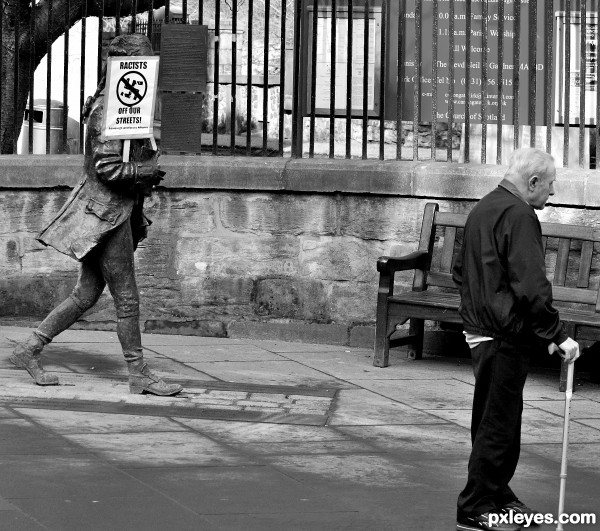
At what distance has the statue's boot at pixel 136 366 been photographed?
710cm

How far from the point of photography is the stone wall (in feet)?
29.6

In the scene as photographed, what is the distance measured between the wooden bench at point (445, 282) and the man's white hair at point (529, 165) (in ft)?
9.40

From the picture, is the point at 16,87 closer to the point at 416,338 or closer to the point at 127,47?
the point at 127,47

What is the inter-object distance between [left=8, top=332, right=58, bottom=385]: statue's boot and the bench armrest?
2.33 m

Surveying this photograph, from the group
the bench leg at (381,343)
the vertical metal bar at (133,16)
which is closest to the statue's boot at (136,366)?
the bench leg at (381,343)

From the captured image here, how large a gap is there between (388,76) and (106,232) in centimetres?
313

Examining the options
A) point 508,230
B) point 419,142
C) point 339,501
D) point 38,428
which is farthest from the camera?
point 419,142

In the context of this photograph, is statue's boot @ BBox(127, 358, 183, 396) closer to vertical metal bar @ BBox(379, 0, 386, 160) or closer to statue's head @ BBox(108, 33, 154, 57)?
statue's head @ BBox(108, 33, 154, 57)

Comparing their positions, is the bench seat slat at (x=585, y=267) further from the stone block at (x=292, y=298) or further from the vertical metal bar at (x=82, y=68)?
the vertical metal bar at (x=82, y=68)

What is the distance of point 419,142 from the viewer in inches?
361

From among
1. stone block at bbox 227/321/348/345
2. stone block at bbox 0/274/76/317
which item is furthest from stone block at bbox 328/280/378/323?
stone block at bbox 0/274/76/317

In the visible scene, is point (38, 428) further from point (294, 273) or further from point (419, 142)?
point (419, 142)

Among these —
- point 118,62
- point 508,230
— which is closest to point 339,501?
point 508,230

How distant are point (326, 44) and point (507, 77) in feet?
4.46
